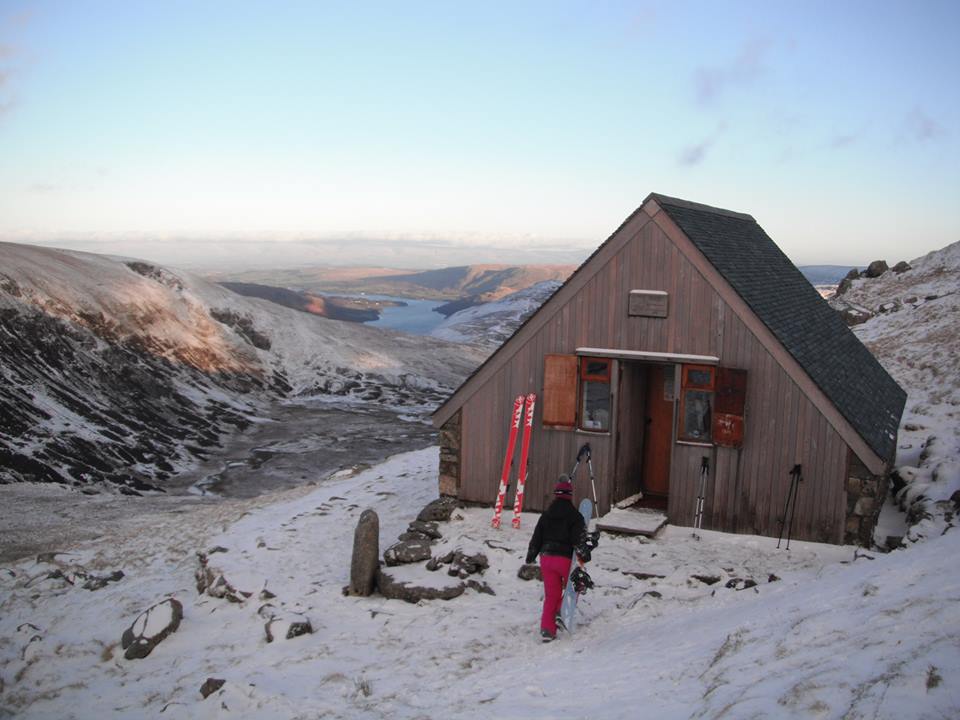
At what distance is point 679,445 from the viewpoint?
13.6 meters

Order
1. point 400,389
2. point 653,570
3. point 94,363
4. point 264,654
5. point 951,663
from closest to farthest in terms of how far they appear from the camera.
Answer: point 951,663 → point 264,654 → point 653,570 → point 94,363 → point 400,389

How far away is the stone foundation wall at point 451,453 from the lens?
15.1 metres

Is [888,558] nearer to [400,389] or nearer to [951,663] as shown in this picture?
[951,663]

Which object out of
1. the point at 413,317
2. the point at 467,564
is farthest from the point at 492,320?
the point at 467,564

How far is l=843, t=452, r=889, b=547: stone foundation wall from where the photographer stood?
1241 cm

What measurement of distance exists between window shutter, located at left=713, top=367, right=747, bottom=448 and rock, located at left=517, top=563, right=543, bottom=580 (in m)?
3.82

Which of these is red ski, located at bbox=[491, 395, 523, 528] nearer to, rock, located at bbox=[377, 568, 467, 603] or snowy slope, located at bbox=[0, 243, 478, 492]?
rock, located at bbox=[377, 568, 467, 603]

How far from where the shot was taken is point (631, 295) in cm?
1376

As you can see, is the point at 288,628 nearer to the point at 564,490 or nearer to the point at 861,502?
the point at 564,490

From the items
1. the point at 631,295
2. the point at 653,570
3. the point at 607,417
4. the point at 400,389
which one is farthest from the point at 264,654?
the point at 400,389

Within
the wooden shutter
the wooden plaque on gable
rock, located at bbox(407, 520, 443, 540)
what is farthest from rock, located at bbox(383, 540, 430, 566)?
the wooden plaque on gable

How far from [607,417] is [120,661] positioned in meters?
8.36

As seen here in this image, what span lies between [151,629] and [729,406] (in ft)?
30.1

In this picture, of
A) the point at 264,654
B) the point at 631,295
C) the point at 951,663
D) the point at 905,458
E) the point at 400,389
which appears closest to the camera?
the point at 951,663
